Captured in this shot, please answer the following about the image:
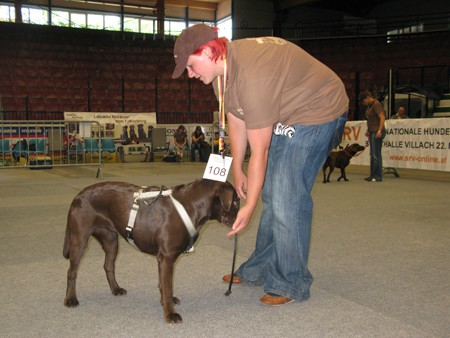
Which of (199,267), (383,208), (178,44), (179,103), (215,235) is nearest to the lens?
(178,44)

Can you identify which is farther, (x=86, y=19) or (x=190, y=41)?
(x=86, y=19)

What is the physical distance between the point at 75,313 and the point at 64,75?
17.5 metres

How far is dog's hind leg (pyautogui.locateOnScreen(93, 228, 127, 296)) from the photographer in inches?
98.0

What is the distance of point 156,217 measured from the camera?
2.21m

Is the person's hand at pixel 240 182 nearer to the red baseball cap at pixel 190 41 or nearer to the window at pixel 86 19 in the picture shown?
the red baseball cap at pixel 190 41

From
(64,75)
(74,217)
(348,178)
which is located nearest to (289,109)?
(74,217)

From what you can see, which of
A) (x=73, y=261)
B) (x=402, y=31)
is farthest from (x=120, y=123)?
(x=402, y=31)

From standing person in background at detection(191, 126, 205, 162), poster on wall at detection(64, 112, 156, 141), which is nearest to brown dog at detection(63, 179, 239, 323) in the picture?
standing person in background at detection(191, 126, 205, 162)

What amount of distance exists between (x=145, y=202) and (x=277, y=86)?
2.81 ft

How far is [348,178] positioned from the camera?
358 inches

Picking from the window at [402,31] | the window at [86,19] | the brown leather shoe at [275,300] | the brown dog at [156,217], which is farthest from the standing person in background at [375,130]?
the window at [86,19]

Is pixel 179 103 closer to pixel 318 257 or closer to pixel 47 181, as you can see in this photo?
pixel 47 181

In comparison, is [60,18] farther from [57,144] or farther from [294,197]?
[294,197]

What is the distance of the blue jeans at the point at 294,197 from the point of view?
2354 millimetres
